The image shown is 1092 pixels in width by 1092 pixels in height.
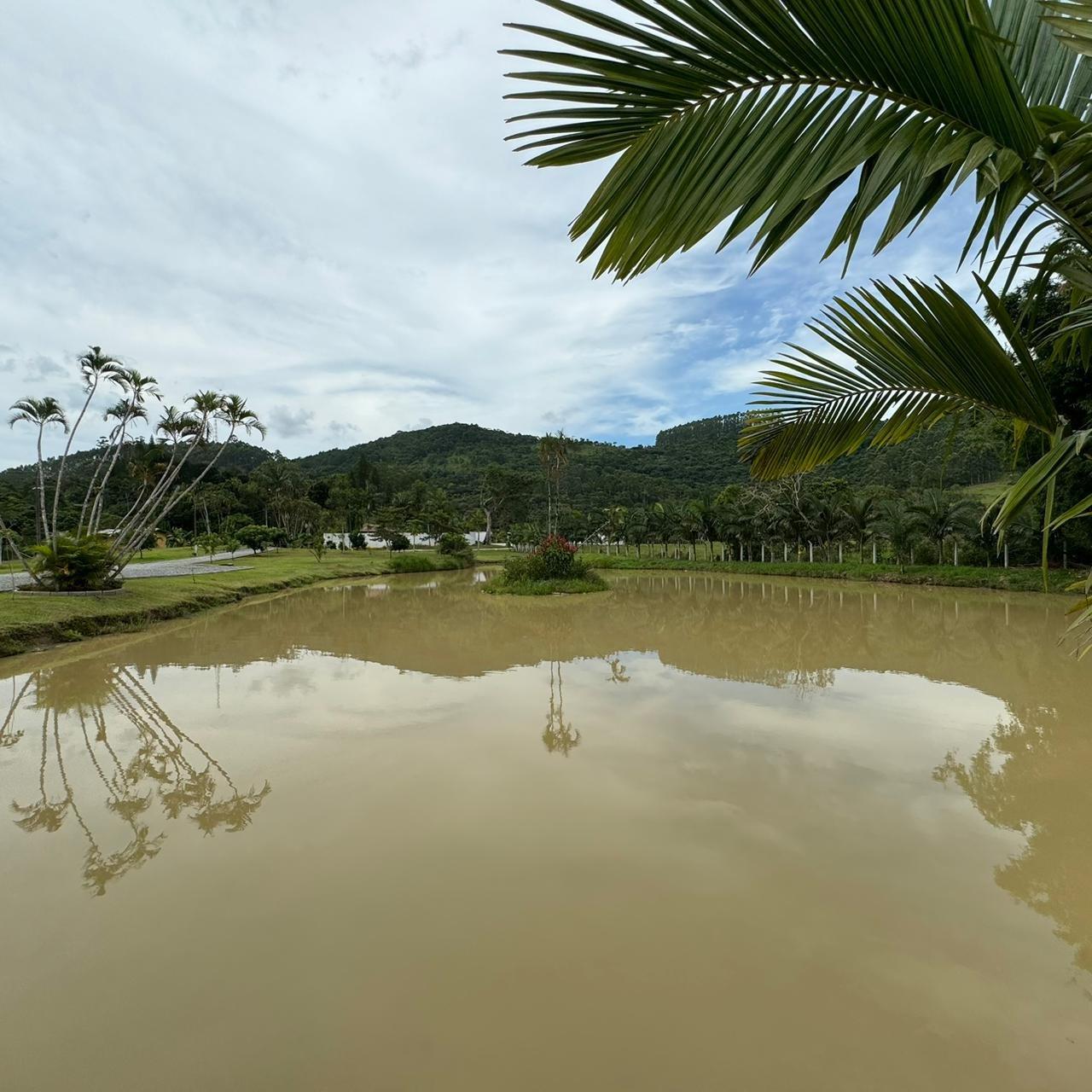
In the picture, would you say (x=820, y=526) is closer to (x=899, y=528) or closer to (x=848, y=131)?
(x=899, y=528)

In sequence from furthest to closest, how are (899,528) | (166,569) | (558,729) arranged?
(899,528)
(166,569)
(558,729)

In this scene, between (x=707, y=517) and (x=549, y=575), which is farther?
(x=707, y=517)

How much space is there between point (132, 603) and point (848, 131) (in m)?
16.0

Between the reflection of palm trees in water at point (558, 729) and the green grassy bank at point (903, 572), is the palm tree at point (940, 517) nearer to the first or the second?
the green grassy bank at point (903, 572)

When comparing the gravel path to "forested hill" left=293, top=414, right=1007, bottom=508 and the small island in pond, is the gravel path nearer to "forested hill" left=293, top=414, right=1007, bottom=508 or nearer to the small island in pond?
the small island in pond

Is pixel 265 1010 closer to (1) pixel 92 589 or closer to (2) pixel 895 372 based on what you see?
(2) pixel 895 372

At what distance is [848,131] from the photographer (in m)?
1.13

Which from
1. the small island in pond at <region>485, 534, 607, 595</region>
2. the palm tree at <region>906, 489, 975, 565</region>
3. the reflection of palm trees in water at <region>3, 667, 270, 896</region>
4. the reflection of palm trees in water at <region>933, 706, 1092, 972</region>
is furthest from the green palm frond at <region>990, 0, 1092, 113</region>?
the palm tree at <region>906, 489, 975, 565</region>

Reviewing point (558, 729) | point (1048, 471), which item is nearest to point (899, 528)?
point (558, 729)

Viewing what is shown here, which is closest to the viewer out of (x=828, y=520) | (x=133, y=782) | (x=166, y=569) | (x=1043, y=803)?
(x=1043, y=803)

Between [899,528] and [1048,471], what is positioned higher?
[1048,471]

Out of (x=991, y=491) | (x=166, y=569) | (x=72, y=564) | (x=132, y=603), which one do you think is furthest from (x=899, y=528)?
(x=166, y=569)

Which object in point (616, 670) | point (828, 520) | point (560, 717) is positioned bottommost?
point (616, 670)

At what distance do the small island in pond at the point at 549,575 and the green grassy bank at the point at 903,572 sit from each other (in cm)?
1026
